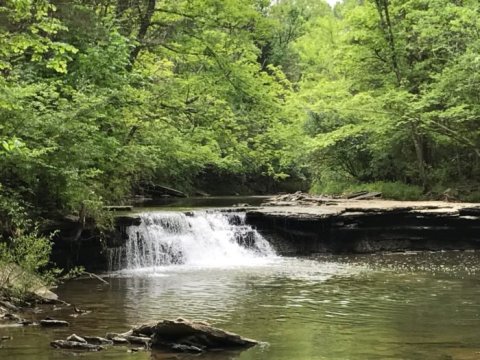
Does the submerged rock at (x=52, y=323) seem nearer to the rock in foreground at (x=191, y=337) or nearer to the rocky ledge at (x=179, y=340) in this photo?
the rocky ledge at (x=179, y=340)

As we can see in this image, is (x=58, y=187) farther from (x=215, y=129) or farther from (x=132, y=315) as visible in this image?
(x=215, y=129)

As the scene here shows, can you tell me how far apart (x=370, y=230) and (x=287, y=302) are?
978 cm

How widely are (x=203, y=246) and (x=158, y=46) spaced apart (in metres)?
6.43

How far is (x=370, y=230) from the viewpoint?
20.5 m

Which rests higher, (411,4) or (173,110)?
(411,4)

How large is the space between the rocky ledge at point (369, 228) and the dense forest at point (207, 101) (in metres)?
2.69

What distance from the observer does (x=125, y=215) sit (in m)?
17.6

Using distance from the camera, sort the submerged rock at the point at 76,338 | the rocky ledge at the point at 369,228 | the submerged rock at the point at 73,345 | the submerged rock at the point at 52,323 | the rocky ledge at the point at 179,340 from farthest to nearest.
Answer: the rocky ledge at the point at 369,228 → the submerged rock at the point at 52,323 → the submerged rock at the point at 76,338 → the rocky ledge at the point at 179,340 → the submerged rock at the point at 73,345

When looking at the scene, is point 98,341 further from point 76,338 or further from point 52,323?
point 52,323

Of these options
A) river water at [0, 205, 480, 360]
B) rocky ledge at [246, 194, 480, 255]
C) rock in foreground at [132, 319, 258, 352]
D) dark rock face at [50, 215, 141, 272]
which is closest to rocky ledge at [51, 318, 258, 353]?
rock in foreground at [132, 319, 258, 352]

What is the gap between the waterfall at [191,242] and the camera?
1727cm

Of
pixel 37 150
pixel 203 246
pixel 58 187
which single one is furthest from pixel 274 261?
pixel 37 150

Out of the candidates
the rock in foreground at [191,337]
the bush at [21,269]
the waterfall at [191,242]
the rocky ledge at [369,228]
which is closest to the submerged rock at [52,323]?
the bush at [21,269]

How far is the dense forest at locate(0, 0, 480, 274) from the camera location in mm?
12953
